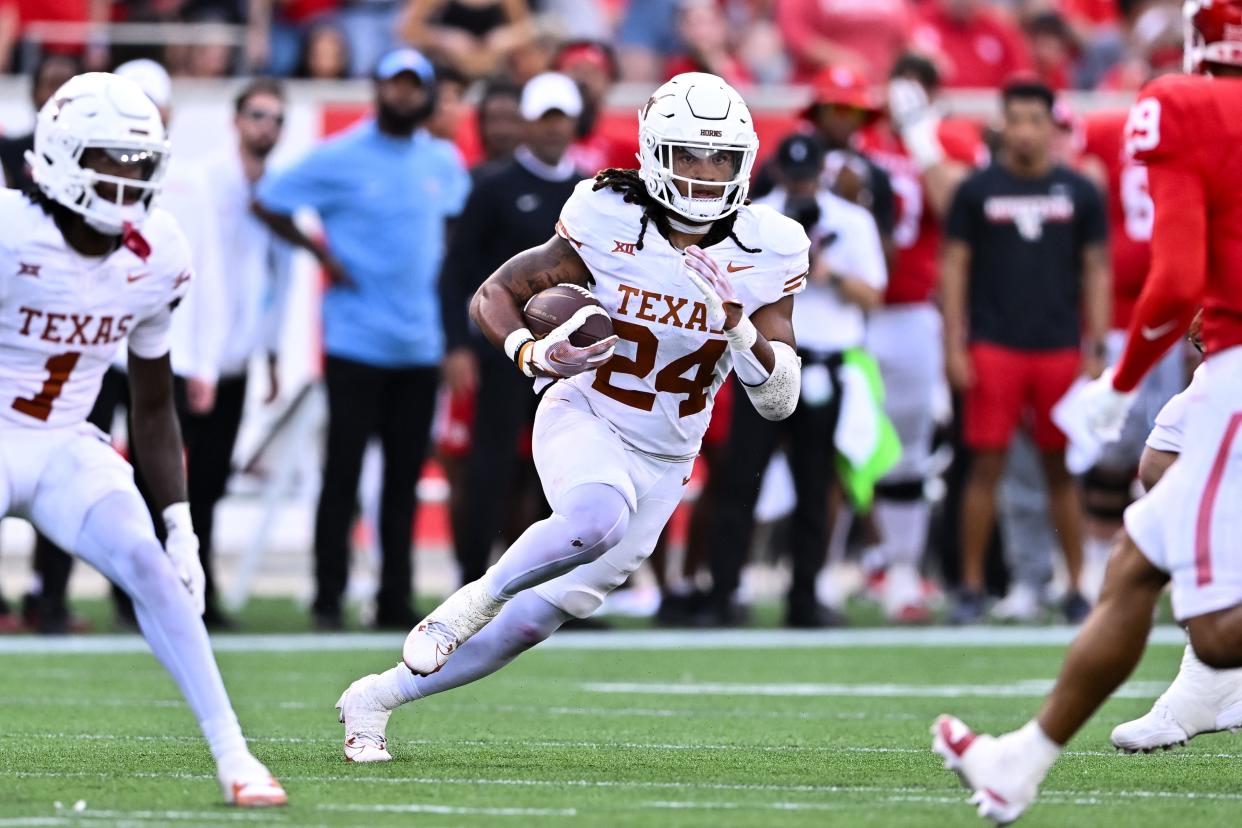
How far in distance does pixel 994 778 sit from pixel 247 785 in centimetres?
147

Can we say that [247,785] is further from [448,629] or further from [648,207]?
[648,207]

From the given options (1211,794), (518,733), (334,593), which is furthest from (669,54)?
(1211,794)

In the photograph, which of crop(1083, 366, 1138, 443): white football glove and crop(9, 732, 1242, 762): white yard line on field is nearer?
crop(1083, 366, 1138, 443): white football glove

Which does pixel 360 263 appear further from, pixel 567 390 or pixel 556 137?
pixel 567 390

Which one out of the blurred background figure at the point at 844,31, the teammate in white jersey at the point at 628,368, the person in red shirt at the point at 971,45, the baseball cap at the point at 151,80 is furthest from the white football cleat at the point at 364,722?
the person in red shirt at the point at 971,45

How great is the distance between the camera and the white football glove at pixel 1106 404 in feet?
14.6

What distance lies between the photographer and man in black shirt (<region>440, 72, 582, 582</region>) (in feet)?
30.4

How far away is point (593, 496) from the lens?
207 inches

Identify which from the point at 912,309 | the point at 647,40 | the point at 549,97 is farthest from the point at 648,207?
the point at 647,40

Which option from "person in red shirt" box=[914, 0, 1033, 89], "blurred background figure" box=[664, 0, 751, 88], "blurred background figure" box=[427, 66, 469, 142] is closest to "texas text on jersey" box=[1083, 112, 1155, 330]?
"blurred background figure" box=[664, 0, 751, 88]

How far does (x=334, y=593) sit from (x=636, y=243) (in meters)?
4.26

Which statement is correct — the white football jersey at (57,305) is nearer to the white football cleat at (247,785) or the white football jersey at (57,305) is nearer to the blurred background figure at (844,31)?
the white football cleat at (247,785)

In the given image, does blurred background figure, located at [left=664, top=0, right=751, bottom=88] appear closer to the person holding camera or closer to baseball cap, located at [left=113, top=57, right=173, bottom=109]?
the person holding camera

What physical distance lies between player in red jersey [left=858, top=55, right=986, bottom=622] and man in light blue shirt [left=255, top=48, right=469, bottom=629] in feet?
7.51
